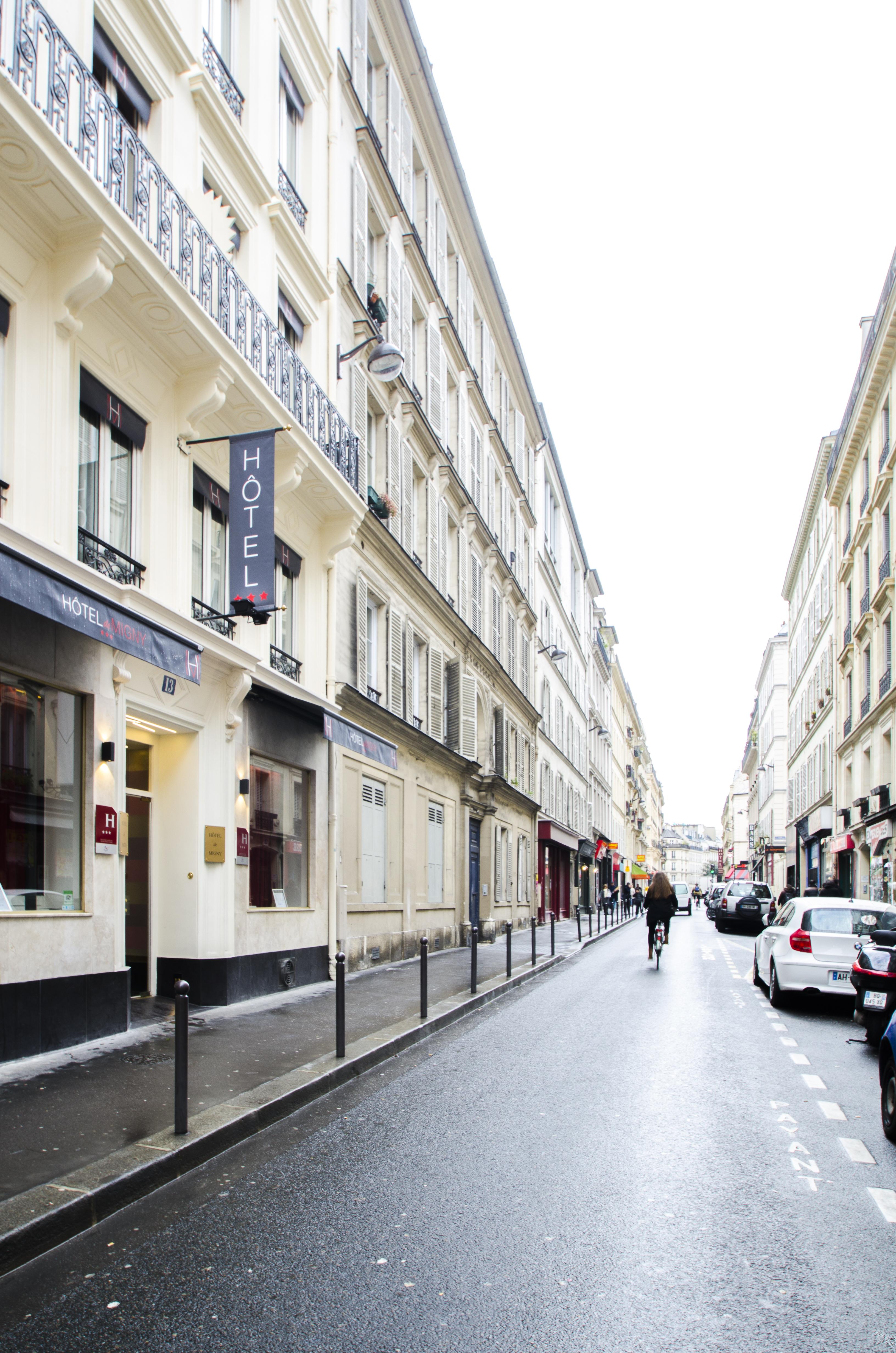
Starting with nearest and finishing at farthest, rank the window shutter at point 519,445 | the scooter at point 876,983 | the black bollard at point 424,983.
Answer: the scooter at point 876,983
the black bollard at point 424,983
the window shutter at point 519,445

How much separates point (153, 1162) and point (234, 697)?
7.47 meters

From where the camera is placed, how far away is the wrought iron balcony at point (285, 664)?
1439cm

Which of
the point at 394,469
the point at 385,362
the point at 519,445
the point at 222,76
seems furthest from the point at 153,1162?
the point at 519,445

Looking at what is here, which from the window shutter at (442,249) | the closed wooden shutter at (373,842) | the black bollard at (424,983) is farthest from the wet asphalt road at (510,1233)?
the window shutter at (442,249)

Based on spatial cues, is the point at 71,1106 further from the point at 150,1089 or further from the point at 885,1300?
the point at 885,1300

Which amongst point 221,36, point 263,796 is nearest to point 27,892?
point 263,796

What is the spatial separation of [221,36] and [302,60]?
2.48 metres

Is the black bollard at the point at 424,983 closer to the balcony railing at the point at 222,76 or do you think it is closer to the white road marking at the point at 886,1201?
the white road marking at the point at 886,1201

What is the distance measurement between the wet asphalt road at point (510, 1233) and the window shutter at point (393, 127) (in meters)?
17.5

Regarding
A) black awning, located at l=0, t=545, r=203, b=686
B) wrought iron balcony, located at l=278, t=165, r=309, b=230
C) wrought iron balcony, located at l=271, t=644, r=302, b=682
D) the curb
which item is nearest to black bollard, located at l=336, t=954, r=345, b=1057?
the curb

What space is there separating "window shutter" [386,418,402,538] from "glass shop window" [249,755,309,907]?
6.15 m

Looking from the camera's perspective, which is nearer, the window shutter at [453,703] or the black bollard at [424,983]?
the black bollard at [424,983]

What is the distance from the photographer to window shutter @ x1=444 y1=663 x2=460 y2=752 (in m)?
24.4

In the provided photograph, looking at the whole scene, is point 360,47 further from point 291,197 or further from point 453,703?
point 453,703
